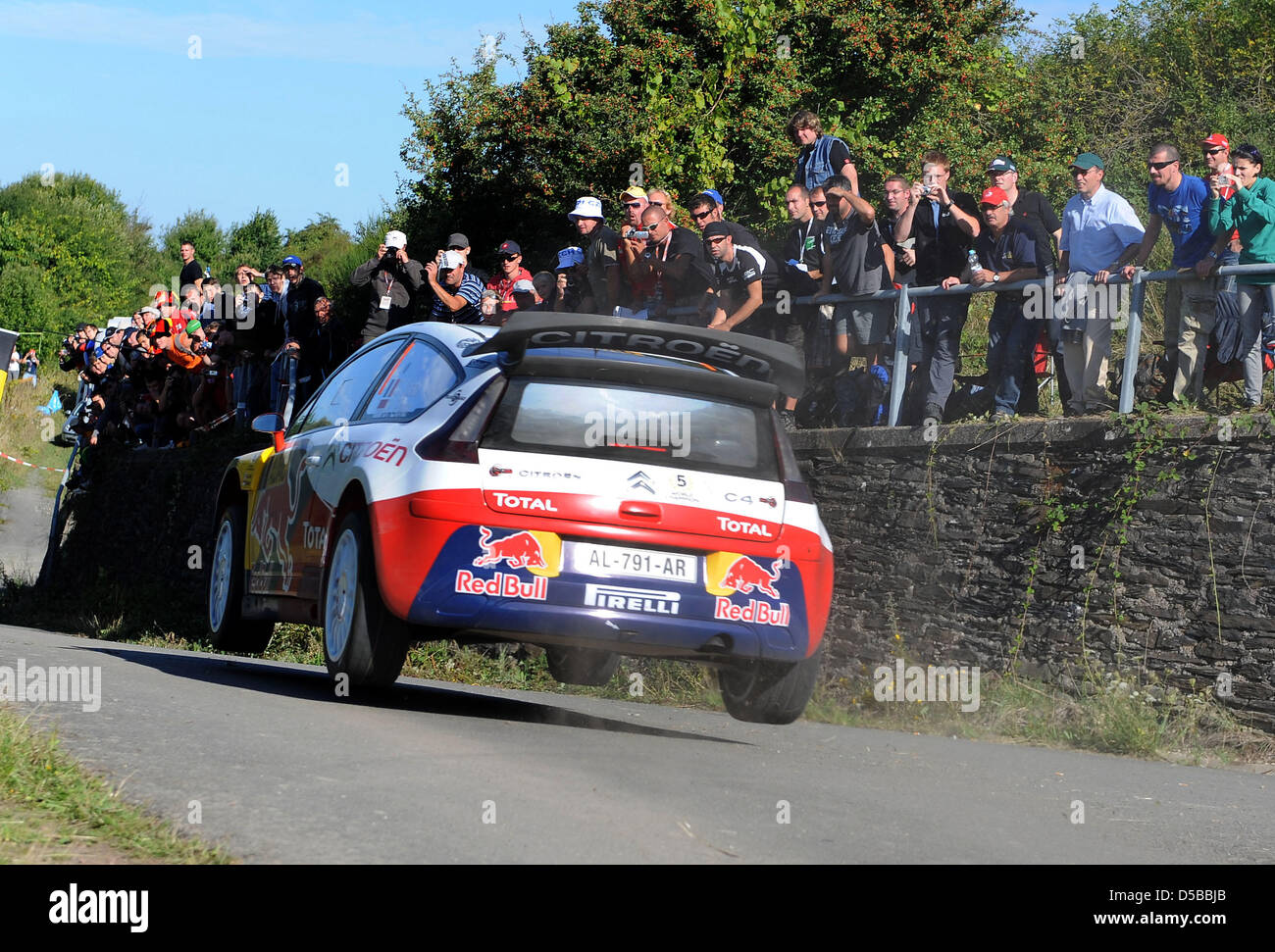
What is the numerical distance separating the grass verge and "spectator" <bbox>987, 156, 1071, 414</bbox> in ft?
26.8

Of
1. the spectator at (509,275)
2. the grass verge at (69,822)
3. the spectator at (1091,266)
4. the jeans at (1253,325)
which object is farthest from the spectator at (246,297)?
the grass verge at (69,822)

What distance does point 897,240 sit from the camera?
13422 millimetres

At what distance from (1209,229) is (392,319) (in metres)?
9.58

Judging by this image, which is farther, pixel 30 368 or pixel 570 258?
pixel 30 368

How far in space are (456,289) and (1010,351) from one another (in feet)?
21.2

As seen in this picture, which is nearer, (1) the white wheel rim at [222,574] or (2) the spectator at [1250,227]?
(2) the spectator at [1250,227]

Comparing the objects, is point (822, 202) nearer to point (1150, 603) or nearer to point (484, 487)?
point (1150, 603)

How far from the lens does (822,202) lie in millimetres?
13852

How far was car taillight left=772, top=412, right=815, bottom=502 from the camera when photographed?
8336mm

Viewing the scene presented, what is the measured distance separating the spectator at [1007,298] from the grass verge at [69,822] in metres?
8.11

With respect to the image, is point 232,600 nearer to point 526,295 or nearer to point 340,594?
point 340,594

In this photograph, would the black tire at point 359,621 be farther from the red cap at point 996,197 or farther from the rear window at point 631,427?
the red cap at point 996,197

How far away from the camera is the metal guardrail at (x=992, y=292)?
1112 cm

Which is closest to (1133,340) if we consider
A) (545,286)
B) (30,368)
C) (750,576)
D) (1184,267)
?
(1184,267)
